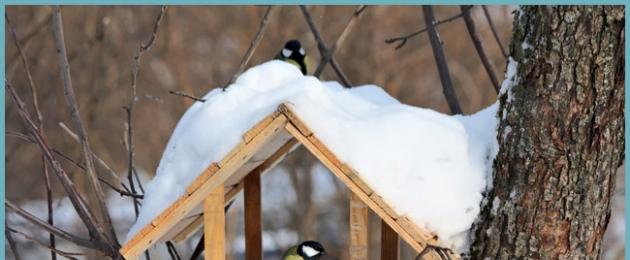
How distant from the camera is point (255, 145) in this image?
5.78 feet

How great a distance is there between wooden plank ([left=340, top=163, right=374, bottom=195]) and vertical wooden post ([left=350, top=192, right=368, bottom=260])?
0.08 meters

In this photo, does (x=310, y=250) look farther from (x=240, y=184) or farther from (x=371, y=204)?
(x=371, y=204)

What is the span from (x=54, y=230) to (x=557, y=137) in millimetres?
1110

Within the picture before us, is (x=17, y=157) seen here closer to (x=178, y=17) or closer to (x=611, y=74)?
(x=178, y=17)

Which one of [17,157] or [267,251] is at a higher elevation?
[17,157]

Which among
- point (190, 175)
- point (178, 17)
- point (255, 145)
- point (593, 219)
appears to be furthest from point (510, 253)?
point (178, 17)

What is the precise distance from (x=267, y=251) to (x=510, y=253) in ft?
17.6

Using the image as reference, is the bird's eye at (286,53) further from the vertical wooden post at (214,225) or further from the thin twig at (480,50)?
the vertical wooden post at (214,225)

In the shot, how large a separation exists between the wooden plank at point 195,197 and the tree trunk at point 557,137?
445 millimetres

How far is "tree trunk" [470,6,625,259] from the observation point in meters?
1.56

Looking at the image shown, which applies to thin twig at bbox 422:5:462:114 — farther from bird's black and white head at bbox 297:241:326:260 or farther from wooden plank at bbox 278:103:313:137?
wooden plank at bbox 278:103:313:137

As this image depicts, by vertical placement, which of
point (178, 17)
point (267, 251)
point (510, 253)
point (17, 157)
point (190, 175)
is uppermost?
point (178, 17)

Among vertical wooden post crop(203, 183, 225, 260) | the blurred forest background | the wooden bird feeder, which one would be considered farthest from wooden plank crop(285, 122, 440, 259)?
the blurred forest background

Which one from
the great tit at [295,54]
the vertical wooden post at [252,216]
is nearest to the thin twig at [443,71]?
the vertical wooden post at [252,216]
